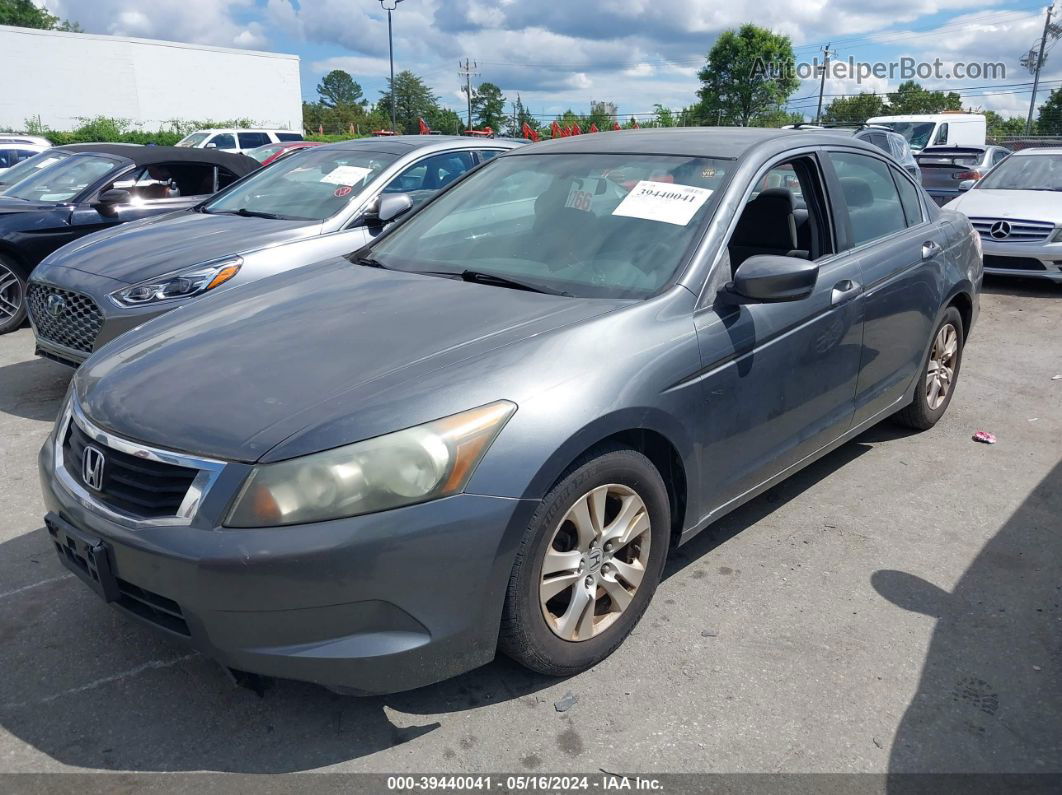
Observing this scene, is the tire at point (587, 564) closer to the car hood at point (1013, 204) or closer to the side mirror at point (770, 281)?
the side mirror at point (770, 281)

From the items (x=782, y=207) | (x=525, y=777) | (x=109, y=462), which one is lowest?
(x=525, y=777)

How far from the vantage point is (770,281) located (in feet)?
9.86

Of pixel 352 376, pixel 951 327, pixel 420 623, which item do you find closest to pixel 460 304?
pixel 352 376

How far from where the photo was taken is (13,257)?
7.25 m

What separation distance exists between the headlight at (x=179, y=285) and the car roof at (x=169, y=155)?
128 inches

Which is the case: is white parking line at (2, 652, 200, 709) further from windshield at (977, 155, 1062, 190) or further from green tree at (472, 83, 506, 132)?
green tree at (472, 83, 506, 132)

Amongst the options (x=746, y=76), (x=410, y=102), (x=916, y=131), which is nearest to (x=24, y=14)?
(x=410, y=102)

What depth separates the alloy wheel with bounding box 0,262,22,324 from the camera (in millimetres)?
7273

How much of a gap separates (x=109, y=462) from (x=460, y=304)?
1.22m

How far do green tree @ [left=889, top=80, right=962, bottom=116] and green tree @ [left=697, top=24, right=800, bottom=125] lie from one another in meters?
10.7

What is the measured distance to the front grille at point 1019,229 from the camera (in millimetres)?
8930

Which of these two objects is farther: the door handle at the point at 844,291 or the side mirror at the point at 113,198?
the side mirror at the point at 113,198

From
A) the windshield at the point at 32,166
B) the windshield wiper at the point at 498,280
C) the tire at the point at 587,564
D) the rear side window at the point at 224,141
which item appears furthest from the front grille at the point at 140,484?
the rear side window at the point at 224,141

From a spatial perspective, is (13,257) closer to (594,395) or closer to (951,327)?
(594,395)
